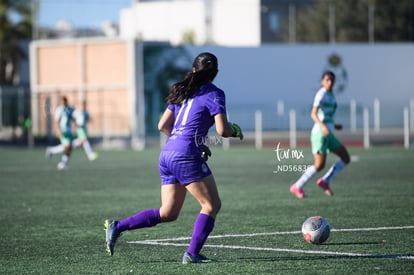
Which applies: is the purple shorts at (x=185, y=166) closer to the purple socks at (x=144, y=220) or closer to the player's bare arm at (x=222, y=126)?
the player's bare arm at (x=222, y=126)

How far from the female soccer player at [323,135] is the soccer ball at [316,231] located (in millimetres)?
6016

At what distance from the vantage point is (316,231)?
1045cm

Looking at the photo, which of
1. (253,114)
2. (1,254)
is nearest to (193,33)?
(253,114)

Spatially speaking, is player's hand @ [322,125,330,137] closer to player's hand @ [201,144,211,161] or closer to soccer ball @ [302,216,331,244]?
soccer ball @ [302,216,331,244]

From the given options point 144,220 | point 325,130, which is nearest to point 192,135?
point 144,220

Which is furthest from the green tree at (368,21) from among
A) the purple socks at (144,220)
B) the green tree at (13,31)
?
the purple socks at (144,220)

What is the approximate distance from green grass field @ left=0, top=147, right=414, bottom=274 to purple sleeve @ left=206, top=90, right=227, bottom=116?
1516 millimetres

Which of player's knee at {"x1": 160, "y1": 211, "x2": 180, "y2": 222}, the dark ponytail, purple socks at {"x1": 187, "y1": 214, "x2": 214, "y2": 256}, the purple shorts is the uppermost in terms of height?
the dark ponytail

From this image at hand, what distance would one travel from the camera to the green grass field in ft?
Answer: 30.6

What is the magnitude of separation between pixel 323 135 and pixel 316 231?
6308 millimetres

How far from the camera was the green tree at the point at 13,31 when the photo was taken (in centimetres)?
7244

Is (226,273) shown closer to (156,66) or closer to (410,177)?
(410,177)

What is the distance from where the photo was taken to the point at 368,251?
10.0 metres

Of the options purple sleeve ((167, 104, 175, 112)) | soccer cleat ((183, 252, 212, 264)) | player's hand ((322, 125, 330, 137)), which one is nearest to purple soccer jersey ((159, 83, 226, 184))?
purple sleeve ((167, 104, 175, 112))
